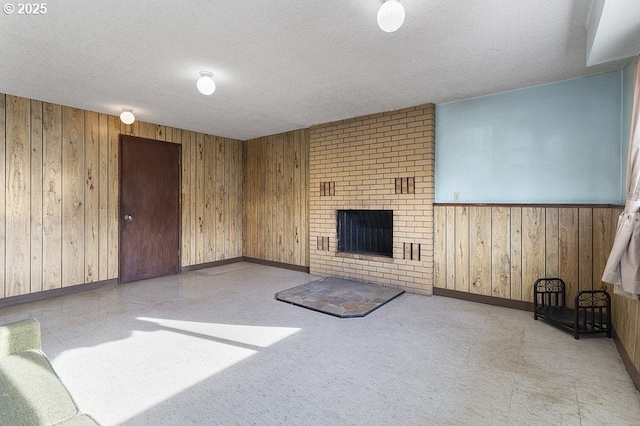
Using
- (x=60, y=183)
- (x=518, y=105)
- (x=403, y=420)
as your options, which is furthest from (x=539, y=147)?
(x=60, y=183)

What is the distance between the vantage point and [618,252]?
208cm

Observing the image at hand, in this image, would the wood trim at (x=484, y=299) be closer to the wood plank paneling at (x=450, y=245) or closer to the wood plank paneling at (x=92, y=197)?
the wood plank paneling at (x=450, y=245)

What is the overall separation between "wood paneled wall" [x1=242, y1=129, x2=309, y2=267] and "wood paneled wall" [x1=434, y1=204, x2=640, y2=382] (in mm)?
2505

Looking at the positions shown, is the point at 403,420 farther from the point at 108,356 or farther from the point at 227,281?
the point at 227,281

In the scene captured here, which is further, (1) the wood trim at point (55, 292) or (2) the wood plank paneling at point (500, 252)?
(1) the wood trim at point (55, 292)

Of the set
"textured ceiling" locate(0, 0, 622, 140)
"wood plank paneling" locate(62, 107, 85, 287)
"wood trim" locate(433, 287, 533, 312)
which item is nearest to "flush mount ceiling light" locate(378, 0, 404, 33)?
"textured ceiling" locate(0, 0, 622, 140)

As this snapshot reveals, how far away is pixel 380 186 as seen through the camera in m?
4.71

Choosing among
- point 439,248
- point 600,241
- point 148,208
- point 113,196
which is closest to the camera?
point 600,241

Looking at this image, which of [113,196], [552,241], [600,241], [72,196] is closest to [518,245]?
[552,241]

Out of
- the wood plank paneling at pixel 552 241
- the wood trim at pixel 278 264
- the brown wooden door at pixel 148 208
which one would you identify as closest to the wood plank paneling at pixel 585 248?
the wood plank paneling at pixel 552 241

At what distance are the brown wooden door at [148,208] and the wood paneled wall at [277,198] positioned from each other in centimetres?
148

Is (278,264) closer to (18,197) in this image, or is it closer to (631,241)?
(18,197)

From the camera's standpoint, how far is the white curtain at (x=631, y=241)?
1.98 metres

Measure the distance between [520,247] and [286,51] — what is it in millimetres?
3284
